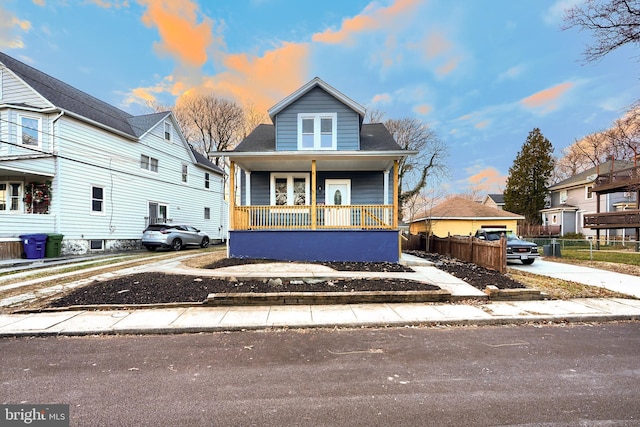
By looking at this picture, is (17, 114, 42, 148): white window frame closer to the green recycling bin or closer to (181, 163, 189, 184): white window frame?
the green recycling bin

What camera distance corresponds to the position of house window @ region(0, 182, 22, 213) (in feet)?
46.2

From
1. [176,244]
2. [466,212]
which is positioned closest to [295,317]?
[176,244]

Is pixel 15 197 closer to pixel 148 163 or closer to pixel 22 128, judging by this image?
pixel 22 128

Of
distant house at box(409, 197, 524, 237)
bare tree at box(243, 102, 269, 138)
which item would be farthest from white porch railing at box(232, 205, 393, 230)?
bare tree at box(243, 102, 269, 138)

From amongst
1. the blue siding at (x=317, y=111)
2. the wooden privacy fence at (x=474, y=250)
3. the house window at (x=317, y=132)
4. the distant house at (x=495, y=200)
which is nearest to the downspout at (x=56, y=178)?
the blue siding at (x=317, y=111)

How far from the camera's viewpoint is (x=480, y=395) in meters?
2.84

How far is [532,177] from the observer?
111ft

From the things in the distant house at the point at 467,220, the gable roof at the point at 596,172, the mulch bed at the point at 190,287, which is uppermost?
the gable roof at the point at 596,172

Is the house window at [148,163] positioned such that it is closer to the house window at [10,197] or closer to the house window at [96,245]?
the house window at [96,245]

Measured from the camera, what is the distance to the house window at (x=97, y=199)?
15211mm

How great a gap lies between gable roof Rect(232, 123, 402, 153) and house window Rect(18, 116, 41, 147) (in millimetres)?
9591

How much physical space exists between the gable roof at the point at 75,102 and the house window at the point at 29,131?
1.29 m

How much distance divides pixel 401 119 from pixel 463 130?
7191 millimetres

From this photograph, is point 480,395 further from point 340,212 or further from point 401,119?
point 401,119
